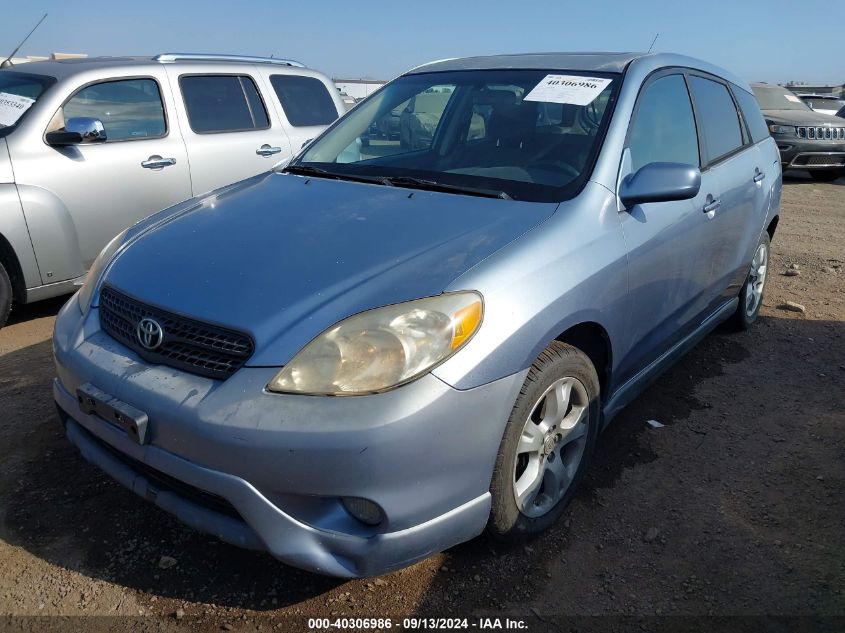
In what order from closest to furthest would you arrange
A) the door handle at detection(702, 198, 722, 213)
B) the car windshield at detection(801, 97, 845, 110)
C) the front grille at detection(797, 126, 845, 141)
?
the door handle at detection(702, 198, 722, 213)
the front grille at detection(797, 126, 845, 141)
the car windshield at detection(801, 97, 845, 110)

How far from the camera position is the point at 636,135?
9.49 ft

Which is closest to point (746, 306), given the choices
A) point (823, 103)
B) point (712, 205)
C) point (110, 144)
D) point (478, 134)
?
point (712, 205)

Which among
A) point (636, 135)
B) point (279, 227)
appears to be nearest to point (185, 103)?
point (279, 227)

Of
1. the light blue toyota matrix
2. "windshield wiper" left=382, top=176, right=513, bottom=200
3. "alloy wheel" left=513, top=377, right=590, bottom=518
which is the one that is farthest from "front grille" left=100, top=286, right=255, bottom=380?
"windshield wiper" left=382, top=176, right=513, bottom=200

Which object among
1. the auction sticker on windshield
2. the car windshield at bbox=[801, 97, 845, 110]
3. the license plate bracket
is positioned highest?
the auction sticker on windshield

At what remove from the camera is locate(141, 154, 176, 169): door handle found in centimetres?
478

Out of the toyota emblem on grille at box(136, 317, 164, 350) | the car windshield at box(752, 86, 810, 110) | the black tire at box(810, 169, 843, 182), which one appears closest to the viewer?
the toyota emblem on grille at box(136, 317, 164, 350)

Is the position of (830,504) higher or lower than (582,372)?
lower

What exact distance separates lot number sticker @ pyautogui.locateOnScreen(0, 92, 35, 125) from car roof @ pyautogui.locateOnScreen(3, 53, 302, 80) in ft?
0.90

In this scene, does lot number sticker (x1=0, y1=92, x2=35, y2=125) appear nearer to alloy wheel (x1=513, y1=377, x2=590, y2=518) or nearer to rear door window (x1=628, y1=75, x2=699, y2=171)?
rear door window (x1=628, y1=75, x2=699, y2=171)

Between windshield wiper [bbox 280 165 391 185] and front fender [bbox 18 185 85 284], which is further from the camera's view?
front fender [bbox 18 185 85 284]

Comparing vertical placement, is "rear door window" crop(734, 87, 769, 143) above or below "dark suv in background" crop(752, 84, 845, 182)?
above

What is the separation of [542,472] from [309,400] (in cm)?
101

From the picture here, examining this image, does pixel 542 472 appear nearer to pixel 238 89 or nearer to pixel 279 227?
pixel 279 227
